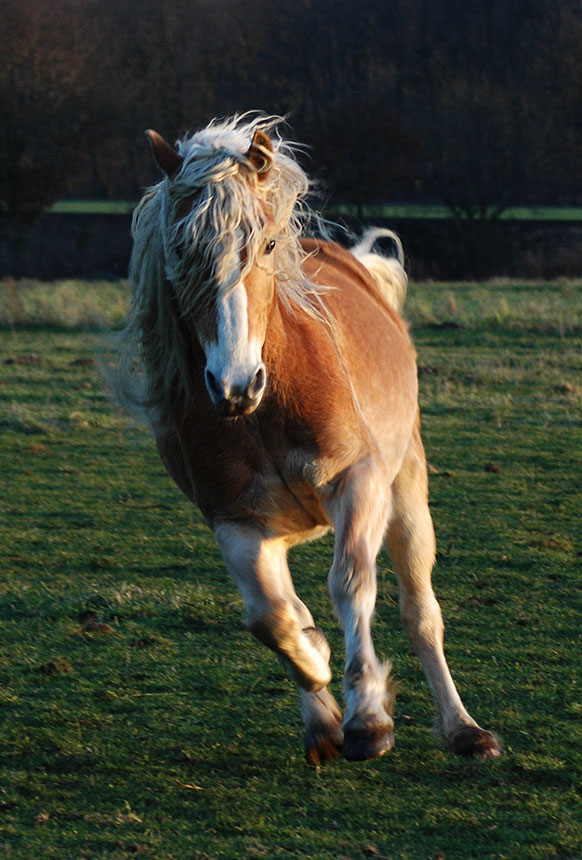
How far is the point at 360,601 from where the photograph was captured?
3.23 metres

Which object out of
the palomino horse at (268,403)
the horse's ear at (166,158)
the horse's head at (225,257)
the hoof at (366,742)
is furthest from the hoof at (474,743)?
the horse's ear at (166,158)

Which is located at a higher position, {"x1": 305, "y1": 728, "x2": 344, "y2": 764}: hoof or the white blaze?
the white blaze

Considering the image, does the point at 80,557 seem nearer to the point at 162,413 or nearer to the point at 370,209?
the point at 162,413

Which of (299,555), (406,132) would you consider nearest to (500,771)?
(299,555)

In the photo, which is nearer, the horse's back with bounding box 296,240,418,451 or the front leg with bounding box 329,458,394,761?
the front leg with bounding box 329,458,394,761

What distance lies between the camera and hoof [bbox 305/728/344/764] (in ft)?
11.6

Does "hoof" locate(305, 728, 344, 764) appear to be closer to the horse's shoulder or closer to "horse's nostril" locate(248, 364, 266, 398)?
"horse's nostril" locate(248, 364, 266, 398)

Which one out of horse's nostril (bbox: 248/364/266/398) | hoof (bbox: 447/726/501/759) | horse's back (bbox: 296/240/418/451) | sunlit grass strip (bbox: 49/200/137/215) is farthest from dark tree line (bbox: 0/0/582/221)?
horse's nostril (bbox: 248/364/266/398)

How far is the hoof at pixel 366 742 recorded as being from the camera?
3.01m

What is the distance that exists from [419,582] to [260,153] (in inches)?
68.5

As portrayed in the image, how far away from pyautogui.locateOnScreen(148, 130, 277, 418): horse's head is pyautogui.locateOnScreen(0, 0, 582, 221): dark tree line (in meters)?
26.1

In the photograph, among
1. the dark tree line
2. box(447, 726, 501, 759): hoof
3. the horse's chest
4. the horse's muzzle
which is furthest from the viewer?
the dark tree line

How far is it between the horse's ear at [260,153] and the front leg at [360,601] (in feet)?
3.19

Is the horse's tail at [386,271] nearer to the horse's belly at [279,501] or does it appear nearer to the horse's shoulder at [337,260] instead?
the horse's shoulder at [337,260]
